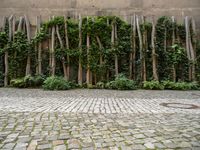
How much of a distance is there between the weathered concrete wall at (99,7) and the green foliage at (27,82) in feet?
9.40

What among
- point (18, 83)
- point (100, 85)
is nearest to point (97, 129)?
point (100, 85)

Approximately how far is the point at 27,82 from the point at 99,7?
479 centimetres

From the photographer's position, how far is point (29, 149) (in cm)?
234

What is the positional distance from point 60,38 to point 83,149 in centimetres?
790

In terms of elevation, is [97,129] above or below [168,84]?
below

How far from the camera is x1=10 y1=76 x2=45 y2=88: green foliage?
29.5 ft

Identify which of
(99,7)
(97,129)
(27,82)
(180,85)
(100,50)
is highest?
(99,7)

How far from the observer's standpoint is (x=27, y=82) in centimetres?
905

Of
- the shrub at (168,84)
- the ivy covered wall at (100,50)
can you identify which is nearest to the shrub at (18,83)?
the ivy covered wall at (100,50)

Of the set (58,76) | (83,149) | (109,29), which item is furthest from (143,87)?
(83,149)

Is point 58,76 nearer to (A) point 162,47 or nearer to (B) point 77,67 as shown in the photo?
(B) point 77,67

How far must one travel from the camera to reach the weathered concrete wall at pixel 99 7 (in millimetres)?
10281

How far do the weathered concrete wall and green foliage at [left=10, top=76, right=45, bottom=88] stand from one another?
286 cm

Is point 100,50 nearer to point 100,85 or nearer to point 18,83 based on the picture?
point 100,85
